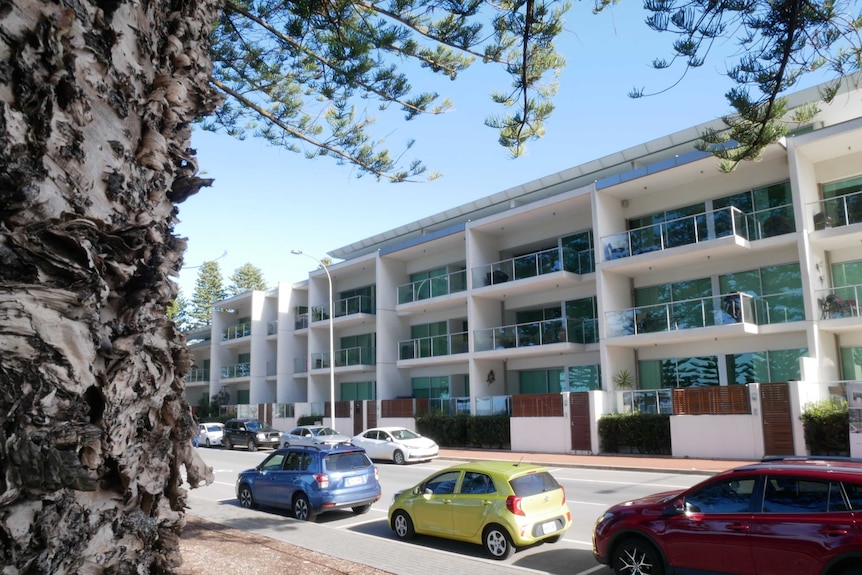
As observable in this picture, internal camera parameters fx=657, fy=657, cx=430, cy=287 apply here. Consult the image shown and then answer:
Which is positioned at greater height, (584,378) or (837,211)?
(837,211)

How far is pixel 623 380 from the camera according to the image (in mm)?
26281

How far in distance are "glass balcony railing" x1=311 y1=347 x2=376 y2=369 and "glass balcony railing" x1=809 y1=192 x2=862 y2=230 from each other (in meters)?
24.4

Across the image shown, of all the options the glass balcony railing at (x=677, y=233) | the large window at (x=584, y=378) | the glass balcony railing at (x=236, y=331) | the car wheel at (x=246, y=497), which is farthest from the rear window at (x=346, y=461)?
the glass balcony railing at (x=236, y=331)

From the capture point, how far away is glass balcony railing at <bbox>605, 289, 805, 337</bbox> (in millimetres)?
22891

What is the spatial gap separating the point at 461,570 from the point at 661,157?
2573 cm

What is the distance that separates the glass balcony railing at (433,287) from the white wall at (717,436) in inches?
532

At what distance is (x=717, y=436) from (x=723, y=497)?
16.1m

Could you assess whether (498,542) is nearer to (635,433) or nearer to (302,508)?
(302,508)

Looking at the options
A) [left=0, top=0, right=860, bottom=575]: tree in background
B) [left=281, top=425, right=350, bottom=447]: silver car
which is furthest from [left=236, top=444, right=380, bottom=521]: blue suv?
[left=281, top=425, right=350, bottom=447]: silver car

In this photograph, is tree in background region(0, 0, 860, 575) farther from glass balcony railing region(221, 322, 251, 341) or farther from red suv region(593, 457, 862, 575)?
glass balcony railing region(221, 322, 251, 341)

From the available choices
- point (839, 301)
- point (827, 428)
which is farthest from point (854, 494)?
point (839, 301)

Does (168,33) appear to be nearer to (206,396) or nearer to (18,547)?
(18,547)

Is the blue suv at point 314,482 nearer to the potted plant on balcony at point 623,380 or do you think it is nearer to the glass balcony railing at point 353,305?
the potted plant on balcony at point 623,380

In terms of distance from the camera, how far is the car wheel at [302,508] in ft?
43.0
